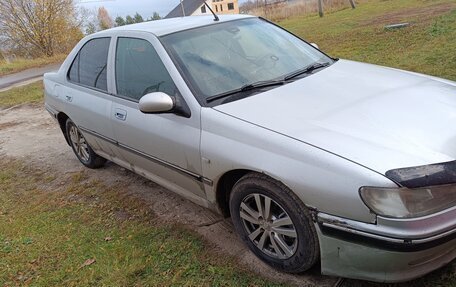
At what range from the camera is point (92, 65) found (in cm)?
415

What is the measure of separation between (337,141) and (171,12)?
5126 cm

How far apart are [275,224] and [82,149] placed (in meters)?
3.16

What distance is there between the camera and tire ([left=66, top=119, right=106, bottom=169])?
4.75 meters

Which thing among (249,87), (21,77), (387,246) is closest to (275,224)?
(387,246)

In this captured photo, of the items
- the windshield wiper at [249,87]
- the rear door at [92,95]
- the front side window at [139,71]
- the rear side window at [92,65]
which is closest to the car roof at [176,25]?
the front side window at [139,71]

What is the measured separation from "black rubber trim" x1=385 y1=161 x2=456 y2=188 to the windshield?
4.55 ft

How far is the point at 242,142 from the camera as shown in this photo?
2518mm

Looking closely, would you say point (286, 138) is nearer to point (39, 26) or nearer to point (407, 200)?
point (407, 200)

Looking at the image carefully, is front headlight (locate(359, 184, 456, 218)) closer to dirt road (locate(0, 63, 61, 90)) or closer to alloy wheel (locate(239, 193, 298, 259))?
alloy wheel (locate(239, 193, 298, 259))

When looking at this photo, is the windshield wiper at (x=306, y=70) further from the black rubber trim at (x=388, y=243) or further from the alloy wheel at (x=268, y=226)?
the black rubber trim at (x=388, y=243)

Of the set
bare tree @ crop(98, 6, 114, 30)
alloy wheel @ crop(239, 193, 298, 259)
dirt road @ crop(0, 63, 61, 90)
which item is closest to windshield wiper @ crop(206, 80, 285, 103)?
alloy wheel @ crop(239, 193, 298, 259)

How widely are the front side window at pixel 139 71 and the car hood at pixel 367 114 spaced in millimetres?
636

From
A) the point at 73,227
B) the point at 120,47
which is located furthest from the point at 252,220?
the point at 120,47

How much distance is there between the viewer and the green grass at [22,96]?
32.6 feet
